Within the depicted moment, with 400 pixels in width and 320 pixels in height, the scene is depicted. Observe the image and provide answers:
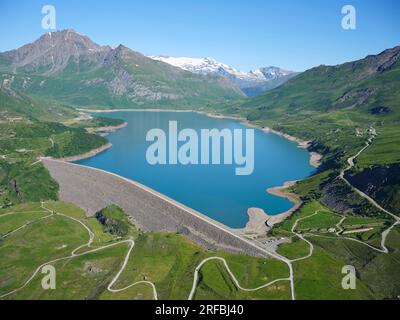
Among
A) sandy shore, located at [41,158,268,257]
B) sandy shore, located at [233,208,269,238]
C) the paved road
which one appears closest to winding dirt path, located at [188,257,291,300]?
sandy shore, located at [41,158,268,257]

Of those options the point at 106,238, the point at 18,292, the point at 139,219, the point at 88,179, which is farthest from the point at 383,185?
the point at 18,292

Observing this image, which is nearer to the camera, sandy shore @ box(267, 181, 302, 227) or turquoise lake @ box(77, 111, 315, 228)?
sandy shore @ box(267, 181, 302, 227)

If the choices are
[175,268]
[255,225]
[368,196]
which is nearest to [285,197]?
[368,196]

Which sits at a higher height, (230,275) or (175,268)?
(230,275)

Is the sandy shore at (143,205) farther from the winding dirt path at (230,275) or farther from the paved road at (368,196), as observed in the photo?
the paved road at (368,196)

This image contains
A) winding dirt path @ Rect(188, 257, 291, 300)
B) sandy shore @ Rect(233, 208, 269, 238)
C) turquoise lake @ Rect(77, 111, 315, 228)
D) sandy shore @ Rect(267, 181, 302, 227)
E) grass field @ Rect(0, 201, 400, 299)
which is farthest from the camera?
turquoise lake @ Rect(77, 111, 315, 228)

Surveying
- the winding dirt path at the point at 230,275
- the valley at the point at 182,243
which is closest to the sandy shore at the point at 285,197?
the valley at the point at 182,243

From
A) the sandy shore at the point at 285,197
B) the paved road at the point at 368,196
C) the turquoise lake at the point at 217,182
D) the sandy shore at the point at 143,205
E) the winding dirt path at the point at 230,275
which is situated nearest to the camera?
the winding dirt path at the point at 230,275

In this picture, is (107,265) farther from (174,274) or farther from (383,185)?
(383,185)

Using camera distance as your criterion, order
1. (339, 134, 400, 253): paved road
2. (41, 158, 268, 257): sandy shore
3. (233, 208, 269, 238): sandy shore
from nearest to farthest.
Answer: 1. (41, 158, 268, 257): sandy shore
2. (339, 134, 400, 253): paved road
3. (233, 208, 269, 238): sandy shore

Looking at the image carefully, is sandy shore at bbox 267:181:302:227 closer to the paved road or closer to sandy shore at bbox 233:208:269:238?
sandy shore at bbox 233:208:269:238

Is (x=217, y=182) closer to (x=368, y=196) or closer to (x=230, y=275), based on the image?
(x=368, y=196)
